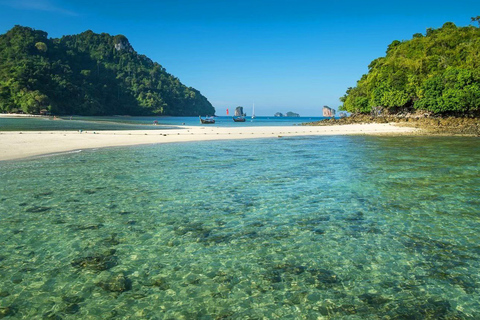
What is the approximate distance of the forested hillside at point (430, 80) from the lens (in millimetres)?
59375

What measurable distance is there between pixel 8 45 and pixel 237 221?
236062 millimetres

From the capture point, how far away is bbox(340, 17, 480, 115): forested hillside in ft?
195

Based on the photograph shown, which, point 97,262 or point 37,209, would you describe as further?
point 37,209

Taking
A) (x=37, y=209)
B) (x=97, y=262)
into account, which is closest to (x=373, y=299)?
(x=97, y=262)

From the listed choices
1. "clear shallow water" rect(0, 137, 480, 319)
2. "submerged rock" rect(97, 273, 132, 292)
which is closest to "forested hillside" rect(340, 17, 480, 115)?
"clear shallow water" rect(0, 137, 480, 319)

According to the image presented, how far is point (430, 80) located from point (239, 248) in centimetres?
7320

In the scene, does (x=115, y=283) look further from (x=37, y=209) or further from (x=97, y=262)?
(x=37, y=209)

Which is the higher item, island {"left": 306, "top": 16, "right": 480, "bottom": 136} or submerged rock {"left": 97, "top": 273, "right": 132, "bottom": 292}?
island {"left": 306, "top": 16, "right": 480, "bottom": 136}

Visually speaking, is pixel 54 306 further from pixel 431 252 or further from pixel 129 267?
pixel 431 252

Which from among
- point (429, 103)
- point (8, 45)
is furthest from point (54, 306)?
point (8, 45)

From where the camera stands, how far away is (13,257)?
6051 millimetres

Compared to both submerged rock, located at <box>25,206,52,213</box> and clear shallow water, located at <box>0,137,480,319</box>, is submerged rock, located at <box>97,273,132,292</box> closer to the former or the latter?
clear shallow water, located at <box>0,137,480,319</box>

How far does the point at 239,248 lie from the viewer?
21.6 feet

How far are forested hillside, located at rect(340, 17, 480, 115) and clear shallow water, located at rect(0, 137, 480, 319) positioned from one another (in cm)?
5814
